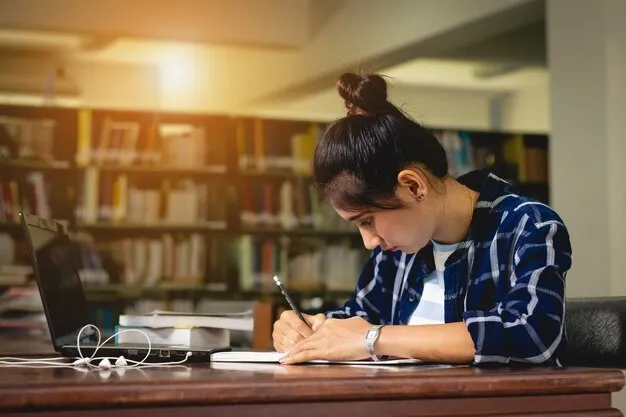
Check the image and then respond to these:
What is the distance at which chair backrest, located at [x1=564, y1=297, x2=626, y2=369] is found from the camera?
155 centimetres

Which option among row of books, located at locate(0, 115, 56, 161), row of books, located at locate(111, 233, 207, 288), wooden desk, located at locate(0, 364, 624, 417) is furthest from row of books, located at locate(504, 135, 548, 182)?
wooden desk, located at locate(0, 364, 624, 417)

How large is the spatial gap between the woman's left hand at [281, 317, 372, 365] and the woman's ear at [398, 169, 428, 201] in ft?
0.77

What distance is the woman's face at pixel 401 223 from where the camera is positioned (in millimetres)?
1475

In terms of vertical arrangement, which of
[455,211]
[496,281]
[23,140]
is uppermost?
[23,140]

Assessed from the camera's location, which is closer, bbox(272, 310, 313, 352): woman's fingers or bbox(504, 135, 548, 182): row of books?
bbox(272, 310, 313, 352): woman's fingers

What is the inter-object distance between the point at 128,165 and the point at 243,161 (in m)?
0.69

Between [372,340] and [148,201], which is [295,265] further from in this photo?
[372,340]

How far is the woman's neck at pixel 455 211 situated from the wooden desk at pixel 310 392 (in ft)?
1.33

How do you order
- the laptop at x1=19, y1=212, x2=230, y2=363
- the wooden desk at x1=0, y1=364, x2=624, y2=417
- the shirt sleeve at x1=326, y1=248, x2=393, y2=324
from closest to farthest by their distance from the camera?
1. the wooden desk at x1=0, y1=364, x2=624, y2=417
2. the laptop at x1=19, y1=212, x2=230, y2=363
3. the shirt sleeve at x1=326, y1=248, x2=393, y2=324

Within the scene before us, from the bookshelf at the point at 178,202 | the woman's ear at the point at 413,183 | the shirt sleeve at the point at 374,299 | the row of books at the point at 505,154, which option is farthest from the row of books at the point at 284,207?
the woman's ear at the point at 413,183

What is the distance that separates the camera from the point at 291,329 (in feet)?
5.42

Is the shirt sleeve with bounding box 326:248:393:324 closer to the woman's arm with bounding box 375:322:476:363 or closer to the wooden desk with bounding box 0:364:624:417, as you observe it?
the woman's arm with bounding box 375:322:476:363

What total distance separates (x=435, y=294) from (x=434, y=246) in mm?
85

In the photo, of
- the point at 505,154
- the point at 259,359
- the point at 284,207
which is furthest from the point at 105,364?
the point at 505,154
